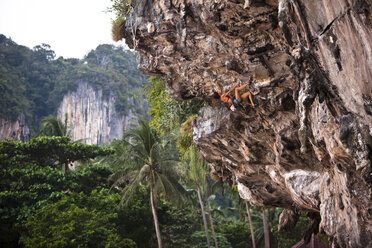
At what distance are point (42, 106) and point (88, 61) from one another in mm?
10660

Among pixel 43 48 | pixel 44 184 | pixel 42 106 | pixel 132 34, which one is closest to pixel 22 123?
pixel 42 106

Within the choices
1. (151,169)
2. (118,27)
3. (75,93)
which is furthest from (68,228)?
(75,93)

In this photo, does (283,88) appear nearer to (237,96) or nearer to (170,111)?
(237,96)

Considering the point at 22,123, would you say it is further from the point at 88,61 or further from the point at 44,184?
the point at 44,184

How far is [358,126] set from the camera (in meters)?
4.03

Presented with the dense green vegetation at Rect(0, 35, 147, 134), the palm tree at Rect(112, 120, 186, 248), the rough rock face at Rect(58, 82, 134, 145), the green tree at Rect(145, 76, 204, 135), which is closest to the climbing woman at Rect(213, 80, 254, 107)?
the green tree at Rect(145, 76, 204, 135)

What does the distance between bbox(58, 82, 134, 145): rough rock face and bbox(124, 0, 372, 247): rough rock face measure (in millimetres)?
34935

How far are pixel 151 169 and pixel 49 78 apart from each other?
38988mm

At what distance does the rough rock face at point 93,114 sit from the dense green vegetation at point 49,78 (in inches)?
34.0

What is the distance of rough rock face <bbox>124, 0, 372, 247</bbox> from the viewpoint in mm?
4094

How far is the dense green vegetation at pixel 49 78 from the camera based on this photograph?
4219 cm

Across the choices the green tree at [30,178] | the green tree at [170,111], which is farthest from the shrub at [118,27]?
the green tree at [30,178]

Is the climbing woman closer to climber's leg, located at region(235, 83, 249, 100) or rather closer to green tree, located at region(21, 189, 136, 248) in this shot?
climber's leg, located at region(235, 83, 249, 100)

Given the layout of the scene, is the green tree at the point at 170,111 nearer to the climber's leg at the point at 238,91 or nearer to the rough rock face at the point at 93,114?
the climber's leg at the point at 238,91
